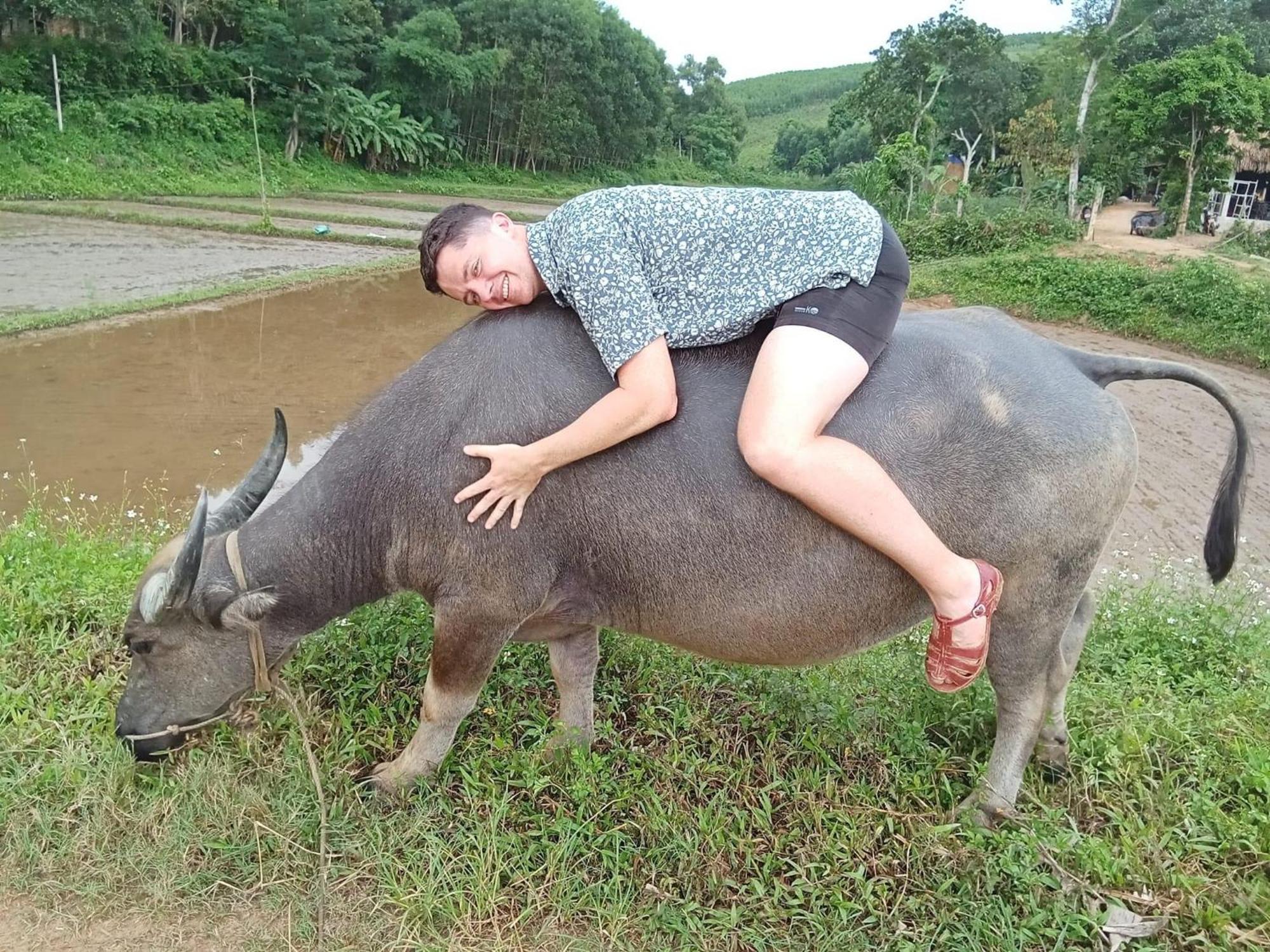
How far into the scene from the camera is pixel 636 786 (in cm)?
266

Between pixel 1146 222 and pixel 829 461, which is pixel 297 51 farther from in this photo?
pixel 829 461

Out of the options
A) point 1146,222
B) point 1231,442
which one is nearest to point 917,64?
point 1146,222

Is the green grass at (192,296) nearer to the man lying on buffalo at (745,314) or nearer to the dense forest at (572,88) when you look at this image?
the man lying on buffalo at (745,314)

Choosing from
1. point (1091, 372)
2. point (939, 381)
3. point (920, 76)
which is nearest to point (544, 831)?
point (939, 381)

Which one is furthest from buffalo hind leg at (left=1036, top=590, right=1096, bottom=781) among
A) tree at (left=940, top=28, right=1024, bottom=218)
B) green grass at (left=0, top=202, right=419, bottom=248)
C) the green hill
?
the green hill

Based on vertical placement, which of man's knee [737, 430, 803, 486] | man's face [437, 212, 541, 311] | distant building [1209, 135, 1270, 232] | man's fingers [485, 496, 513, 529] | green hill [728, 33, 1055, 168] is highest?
green hill [728, 33, 1055, 168]

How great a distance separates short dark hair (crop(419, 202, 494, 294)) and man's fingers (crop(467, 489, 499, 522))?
56 centimetres

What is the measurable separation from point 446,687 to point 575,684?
0.47 m

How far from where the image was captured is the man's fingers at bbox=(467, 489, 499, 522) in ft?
7.20

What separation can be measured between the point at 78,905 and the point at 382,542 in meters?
1.25

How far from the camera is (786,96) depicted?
3310 inches

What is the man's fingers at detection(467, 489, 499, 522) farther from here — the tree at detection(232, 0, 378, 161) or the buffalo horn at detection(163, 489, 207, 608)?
the tree at detection(232, 0, 378, 161)

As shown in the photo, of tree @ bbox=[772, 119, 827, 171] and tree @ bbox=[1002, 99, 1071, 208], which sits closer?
tree @ bbox=[1002, 99, 1071, 208]

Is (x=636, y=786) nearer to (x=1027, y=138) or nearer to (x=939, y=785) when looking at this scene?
(x=939, y=785)
